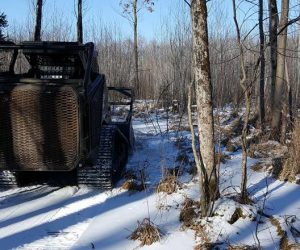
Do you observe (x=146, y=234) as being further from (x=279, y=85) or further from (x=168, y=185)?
(x=279, y=85)

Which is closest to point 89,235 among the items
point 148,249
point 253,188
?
point 148,249

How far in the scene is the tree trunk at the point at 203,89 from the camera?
4957mm

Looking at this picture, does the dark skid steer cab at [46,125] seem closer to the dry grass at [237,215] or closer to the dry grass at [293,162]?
the dry grass at [237,215]

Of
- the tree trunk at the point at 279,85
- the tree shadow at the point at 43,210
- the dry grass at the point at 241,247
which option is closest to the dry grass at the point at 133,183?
the tree shadow at the point at 43,210

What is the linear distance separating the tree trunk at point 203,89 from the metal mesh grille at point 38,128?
1.45 metres

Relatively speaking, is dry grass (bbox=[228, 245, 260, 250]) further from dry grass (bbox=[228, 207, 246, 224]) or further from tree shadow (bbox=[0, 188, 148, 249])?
tree shadow (bbox=[0, 188, 148, 249])

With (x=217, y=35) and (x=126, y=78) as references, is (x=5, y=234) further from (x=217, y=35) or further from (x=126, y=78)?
(x=126, y=78)

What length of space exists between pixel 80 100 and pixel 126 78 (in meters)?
24.3

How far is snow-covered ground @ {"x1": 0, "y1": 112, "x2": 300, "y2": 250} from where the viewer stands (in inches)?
182

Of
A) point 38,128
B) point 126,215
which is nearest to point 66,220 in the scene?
point 126,215

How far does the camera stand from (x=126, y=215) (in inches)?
219

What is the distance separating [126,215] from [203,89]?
70.6 inches

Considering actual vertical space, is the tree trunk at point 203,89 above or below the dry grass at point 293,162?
above

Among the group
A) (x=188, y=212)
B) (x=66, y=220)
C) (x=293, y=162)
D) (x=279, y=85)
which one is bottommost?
(x=66, y=220)
